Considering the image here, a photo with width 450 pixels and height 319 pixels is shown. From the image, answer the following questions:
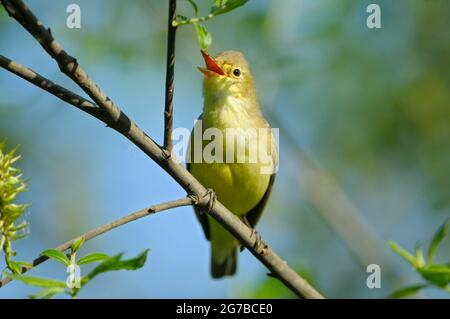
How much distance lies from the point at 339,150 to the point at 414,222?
1101 mm

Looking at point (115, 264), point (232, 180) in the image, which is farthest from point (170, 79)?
point (232, 180)

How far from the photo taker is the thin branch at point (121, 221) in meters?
2.33

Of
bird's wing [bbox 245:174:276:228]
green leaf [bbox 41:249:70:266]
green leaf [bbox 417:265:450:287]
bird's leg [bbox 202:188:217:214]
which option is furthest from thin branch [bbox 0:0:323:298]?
bird's wing [bbox 245:174:276:228]

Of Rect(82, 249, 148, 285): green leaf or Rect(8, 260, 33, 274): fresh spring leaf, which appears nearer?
Rect(82, 249, 148, 285): green leaf

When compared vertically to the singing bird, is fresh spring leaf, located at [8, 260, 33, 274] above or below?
below

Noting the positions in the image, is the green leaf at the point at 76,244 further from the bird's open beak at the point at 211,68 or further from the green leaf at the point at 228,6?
the bird's open beak at the point at 211,68

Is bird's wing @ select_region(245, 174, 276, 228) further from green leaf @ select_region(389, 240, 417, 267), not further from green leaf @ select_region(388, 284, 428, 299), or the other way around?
green leaf @ select_region(388, 284, 428, 299)

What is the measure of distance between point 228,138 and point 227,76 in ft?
1.84

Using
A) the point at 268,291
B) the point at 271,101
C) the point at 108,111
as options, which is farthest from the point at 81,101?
the point at 271,101

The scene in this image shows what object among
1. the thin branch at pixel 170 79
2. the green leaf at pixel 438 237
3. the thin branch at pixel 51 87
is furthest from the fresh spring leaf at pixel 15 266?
the green leaf at pixel 438 237

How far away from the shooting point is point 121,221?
2.52 metres

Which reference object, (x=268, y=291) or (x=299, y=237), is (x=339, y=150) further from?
(x=268, y=291)

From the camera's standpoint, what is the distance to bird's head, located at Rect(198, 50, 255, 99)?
507 cm

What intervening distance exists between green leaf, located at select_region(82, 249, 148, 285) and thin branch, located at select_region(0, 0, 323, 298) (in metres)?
0.79
